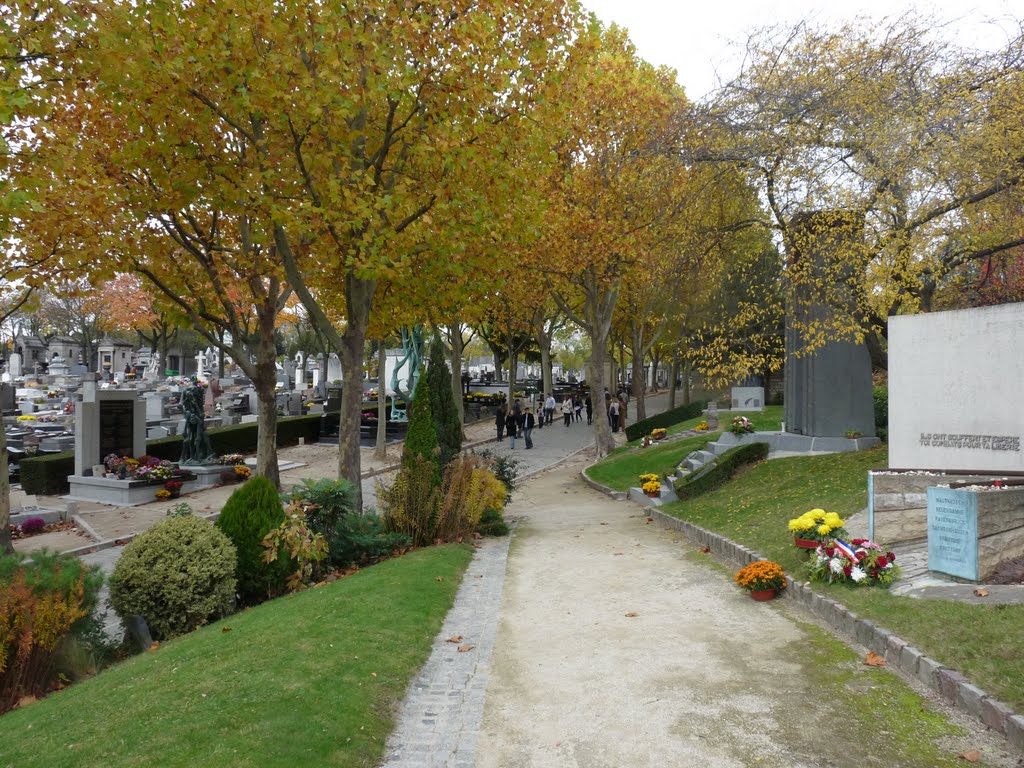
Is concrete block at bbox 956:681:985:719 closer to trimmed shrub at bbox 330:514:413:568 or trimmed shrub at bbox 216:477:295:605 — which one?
trimmed shrub at bbox 216:477:295:605

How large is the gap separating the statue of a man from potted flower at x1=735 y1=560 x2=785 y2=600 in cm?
1814

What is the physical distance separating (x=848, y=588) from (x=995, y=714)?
120 inches

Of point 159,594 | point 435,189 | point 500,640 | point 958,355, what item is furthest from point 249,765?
point 435,189

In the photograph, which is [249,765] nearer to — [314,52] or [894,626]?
[894,626]

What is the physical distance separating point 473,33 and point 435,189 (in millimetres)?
2465

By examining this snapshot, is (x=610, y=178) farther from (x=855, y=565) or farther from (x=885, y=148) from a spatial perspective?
(x=855, y=565)

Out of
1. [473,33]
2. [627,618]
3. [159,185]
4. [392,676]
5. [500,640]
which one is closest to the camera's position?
[392,676]

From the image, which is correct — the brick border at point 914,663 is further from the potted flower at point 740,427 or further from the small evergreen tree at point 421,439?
the potted flower at point 740,427

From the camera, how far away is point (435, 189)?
1266 centimetres

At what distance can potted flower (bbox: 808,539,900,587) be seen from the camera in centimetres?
770

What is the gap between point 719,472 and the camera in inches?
658

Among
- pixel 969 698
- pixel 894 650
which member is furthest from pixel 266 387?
pixel 969 698

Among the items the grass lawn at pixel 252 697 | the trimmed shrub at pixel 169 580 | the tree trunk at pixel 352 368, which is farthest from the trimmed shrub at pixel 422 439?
the grass lawn at pixel 252 697

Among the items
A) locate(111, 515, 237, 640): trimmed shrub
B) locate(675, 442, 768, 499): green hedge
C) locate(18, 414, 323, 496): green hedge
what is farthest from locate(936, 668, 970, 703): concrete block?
locate(18, 414, 323, 496): green hedge
